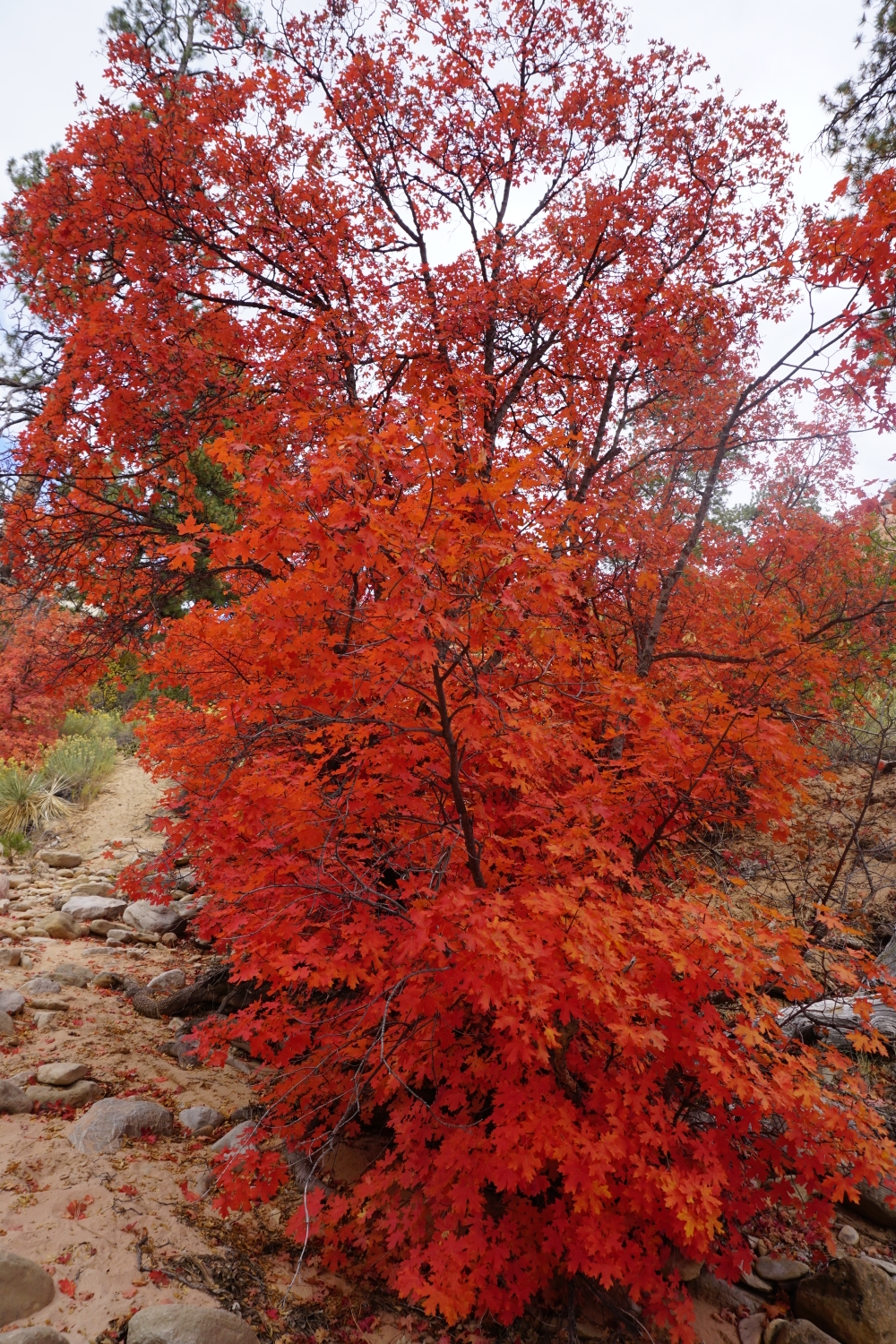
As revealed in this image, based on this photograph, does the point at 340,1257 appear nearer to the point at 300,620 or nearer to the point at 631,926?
the point at 631,926

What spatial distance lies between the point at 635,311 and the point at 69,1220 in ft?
25.6

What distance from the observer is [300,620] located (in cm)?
432

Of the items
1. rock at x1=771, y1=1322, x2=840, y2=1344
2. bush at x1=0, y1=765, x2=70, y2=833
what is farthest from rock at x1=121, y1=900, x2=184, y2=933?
rock at x1=771, y1=1322, x2=840, y2=1344

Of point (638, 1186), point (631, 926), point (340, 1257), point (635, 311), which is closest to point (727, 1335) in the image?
point (638, 1186)

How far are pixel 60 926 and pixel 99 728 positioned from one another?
8822 mm

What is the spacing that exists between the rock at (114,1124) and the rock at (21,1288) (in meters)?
1.13

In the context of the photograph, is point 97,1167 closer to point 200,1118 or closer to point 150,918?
point 200,1118

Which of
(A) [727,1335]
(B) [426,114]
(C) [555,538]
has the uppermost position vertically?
(B) [426,114]

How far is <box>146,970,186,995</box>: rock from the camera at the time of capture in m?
6.48

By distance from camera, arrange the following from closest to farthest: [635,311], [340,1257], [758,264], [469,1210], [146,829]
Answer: [469,1210] → [340,1257] → [635,311] → [758,264] → [146,829]

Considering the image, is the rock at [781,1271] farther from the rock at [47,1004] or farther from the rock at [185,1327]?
the rock at [47,1004]

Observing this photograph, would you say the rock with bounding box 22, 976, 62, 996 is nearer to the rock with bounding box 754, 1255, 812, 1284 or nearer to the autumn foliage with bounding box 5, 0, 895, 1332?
the autumn foliage with bounding box 5, 0, 895, 1332

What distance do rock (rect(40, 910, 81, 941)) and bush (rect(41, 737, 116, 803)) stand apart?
470 cm

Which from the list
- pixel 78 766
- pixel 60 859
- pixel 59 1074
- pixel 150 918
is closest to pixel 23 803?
pixel 78 766
